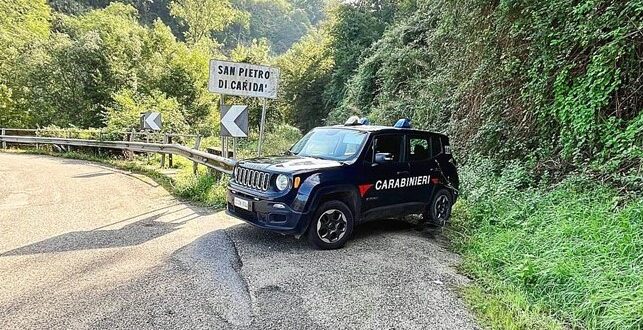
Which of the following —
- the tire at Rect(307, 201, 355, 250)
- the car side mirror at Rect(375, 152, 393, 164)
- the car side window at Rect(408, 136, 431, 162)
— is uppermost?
the car side window at Rect(408, 136, 431, 162)

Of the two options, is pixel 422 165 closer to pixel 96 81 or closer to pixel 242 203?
pixel 242 203

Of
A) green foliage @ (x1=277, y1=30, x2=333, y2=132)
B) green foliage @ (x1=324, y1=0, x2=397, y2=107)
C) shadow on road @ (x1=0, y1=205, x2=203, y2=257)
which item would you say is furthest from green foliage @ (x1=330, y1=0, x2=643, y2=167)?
green foliage @ (x1=277, y1=30, x2=333, y2=132)

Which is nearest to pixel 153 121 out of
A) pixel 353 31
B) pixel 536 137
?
pixel 536 137

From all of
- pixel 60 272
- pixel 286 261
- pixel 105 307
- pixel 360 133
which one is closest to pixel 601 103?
pixel 360 133

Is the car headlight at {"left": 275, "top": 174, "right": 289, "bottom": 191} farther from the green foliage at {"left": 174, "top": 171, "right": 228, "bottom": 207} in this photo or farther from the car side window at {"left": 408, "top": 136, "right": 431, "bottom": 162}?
the green foliage at {"left": 174, "top": 171, "right": 228, "bottom": 207}

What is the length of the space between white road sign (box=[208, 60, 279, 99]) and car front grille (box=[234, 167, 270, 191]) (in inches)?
108

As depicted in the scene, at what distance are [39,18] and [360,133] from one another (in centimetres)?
4426

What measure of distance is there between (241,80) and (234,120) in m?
0.82

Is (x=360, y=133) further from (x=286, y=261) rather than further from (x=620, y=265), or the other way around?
(x=620, y=265)

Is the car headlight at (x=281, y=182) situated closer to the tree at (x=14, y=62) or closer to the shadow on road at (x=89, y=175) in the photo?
the shadow on road at (x=89, y=175)

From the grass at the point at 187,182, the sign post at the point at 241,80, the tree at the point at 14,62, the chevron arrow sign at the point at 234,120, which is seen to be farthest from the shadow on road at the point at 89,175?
the tree at the point at 14,62

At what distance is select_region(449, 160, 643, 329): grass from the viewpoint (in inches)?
141

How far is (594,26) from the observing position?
604 cm

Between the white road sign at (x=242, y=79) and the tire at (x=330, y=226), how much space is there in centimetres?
365
